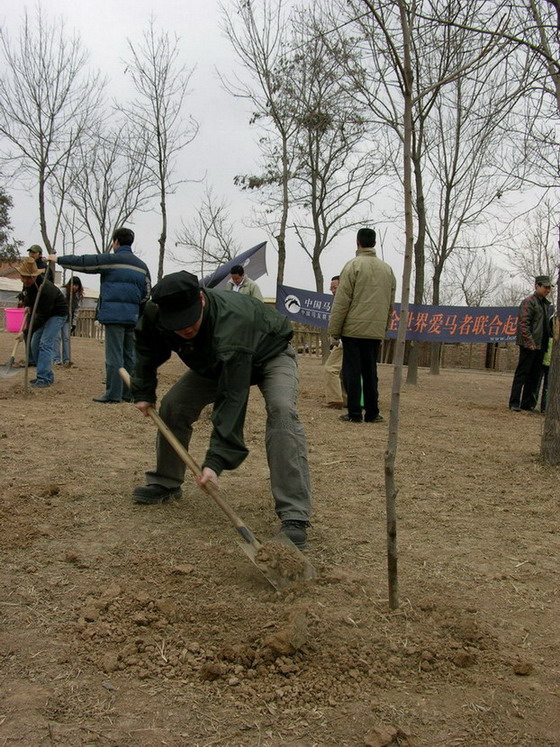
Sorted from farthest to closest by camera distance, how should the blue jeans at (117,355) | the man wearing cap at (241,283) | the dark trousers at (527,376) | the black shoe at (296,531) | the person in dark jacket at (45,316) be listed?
the dark trousers at (527,376) → the person in dark jacket at (45,316) → the man wearing cap at (241,283) → the blue jeans at (117,355) → the black shoe at (296,531)

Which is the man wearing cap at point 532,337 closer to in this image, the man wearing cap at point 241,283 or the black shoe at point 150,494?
the man wearing cap at point 241,283

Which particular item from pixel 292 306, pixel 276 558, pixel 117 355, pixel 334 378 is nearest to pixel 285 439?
pixel 276 558

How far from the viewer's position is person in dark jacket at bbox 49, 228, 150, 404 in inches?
271

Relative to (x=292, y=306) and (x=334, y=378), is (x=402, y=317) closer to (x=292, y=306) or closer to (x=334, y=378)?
(x=334, y=378)

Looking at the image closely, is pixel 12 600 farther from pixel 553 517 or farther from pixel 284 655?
pixel 553 517

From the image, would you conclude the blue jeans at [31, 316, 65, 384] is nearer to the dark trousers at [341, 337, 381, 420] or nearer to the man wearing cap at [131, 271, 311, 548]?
the dark trousers at [341, 337, 381, 420]

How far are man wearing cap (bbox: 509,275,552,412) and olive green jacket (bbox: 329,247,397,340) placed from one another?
93.5 inches

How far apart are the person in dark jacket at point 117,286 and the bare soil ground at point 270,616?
235 cm

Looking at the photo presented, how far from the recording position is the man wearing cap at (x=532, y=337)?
8.27 metres

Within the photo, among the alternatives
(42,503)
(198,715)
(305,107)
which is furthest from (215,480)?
(305,107)

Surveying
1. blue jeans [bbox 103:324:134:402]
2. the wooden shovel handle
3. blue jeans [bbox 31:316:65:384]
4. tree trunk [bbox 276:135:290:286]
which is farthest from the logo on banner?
the wooden shovel handle

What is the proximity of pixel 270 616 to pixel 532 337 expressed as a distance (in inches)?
262

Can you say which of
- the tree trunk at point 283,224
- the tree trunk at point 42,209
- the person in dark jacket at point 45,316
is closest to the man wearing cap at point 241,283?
the person in dark jacket at point 45,316

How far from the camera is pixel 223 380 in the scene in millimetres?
3018
